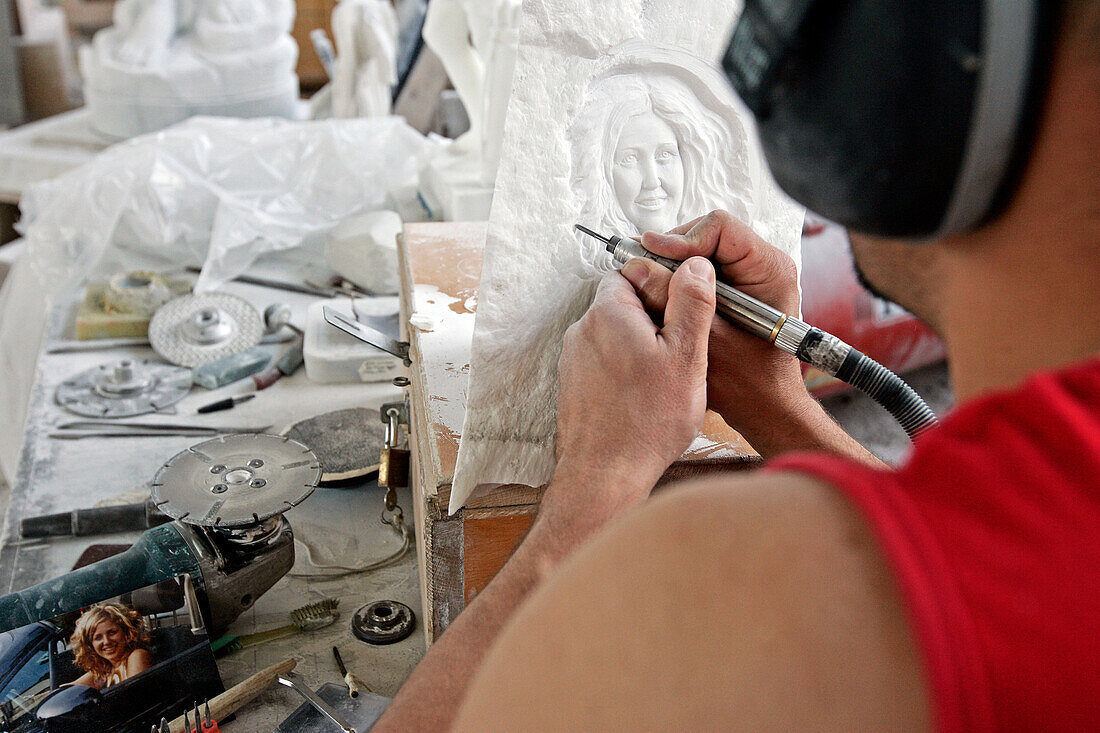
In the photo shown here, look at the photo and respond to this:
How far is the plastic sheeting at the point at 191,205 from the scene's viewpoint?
87.9 inches

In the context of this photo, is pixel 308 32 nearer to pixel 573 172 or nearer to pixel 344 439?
pixel 344 439

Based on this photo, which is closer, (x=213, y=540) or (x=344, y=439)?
(x=213, y=540)

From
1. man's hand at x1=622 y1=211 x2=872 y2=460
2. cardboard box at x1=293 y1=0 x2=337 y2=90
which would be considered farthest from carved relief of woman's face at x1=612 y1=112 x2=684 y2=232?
cardboard box at x1=293 y1=0 x2=337 y2=90

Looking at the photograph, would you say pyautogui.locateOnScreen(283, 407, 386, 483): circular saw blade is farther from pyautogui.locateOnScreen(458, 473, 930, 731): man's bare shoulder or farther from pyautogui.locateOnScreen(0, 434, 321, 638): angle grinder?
pyautogui.locateOnScreen(458, 473, 930, 731): man's bare shoulder

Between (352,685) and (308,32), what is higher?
(352,685)

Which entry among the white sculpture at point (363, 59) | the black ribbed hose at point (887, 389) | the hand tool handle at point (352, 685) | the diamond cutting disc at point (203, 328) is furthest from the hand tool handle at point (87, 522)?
the white sculpture at point (363, 59)

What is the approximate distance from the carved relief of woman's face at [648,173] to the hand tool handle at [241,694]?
721mm

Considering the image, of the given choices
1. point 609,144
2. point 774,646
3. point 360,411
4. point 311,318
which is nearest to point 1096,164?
point 774,646

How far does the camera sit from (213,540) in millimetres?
1073

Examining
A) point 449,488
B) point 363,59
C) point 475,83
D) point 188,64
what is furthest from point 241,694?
point 188,64

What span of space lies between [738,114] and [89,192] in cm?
193

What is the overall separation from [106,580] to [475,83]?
1910 millimetres

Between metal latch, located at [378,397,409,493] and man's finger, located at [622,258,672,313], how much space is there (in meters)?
0.52

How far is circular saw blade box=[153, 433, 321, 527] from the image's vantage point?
1.07m
